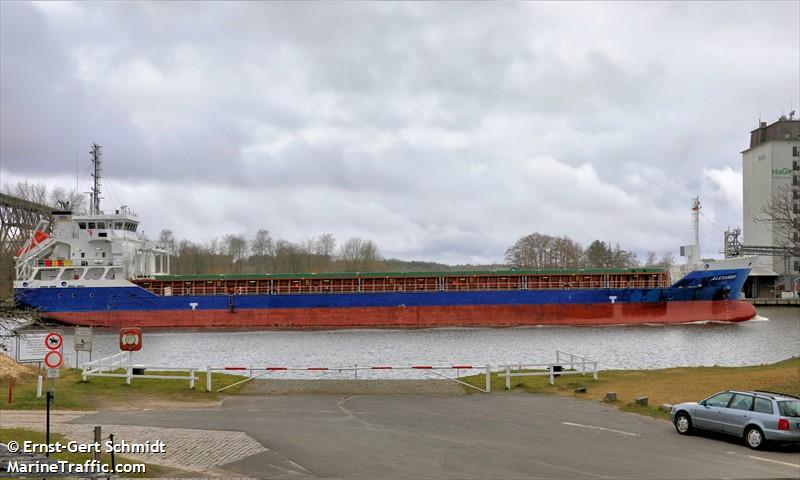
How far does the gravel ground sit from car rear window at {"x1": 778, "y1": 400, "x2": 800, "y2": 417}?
8.87 meters

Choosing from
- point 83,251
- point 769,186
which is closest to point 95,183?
point 83,251

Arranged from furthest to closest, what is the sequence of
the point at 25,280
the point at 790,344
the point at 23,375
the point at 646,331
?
the point at 25,280 → the point at 646,331 → the point at 790,344 → the point at 23,375

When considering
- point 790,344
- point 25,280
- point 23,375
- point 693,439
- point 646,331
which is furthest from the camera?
point 25,280

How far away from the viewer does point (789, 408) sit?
11281 mm

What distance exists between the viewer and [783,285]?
8925 cm

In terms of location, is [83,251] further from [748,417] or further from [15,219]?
[748,417]

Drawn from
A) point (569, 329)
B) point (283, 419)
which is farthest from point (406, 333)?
point (283, 419)

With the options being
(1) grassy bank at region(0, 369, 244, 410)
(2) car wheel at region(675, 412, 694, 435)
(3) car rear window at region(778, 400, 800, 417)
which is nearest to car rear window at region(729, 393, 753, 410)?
(3) car rear window at region(778, 400, 800, 417)

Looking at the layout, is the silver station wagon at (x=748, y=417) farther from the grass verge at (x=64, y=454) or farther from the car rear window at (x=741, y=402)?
the grass verge at (x=64, y=454)

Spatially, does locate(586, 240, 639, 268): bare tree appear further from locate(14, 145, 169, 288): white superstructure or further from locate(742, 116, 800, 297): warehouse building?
locate(14, 145, 169, 288): white superstructure

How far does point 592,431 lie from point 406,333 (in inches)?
1386

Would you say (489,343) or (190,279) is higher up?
(190,279)

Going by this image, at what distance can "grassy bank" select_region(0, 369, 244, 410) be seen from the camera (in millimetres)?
16828

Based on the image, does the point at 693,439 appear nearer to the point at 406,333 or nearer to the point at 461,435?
the point at 461,435
